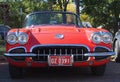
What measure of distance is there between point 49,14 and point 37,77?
7.03ft

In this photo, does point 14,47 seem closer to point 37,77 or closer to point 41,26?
point 37,77

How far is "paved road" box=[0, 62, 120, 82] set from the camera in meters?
8.02

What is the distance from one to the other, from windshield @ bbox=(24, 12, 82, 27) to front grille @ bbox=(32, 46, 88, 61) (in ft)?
6.27

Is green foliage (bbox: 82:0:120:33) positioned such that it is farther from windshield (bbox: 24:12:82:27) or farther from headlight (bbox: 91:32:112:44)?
Result: headlight (bbox: 91:32:112:44)

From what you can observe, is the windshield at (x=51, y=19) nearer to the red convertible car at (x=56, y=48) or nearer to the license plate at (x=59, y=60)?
the red convertible car at (x=56, y=48)

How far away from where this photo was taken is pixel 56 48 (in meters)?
7.78

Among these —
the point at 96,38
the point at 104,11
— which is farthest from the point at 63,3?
the point at 96,38

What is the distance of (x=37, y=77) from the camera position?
27.5 feet

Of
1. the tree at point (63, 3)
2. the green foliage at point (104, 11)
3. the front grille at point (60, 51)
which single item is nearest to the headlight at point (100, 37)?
the front grille at point (60, 51)

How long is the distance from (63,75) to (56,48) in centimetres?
107

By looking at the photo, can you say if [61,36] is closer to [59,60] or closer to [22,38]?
[59,60]

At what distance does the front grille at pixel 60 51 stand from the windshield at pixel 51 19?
6.27ft

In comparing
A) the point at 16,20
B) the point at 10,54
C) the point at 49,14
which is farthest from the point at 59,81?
the point at 16,20

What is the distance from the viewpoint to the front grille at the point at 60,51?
775cm
